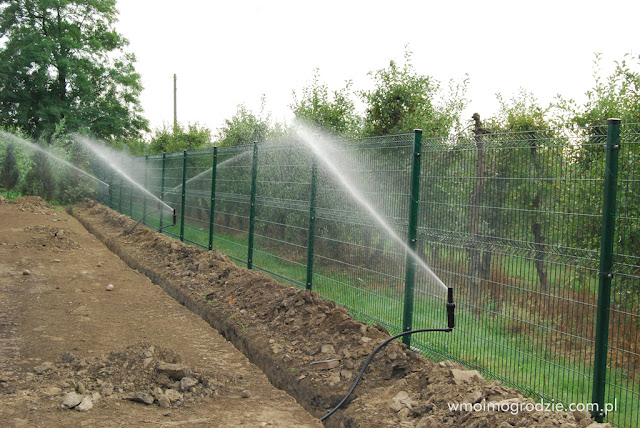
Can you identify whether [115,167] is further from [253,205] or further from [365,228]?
[365,228]

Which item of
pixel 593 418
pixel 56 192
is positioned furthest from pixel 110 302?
pixel 56 192

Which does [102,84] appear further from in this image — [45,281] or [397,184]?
[397,184]

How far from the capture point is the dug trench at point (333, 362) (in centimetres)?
371

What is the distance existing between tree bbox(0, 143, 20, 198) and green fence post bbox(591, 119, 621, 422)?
82.8ft

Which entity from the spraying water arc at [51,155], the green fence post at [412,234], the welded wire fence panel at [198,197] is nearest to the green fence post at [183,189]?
the welded wire fence panel at [198,197]

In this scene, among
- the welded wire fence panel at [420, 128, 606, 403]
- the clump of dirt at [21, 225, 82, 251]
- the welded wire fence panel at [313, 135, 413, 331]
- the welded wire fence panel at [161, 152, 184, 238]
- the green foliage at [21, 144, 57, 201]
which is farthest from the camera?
the green foliage at [21, 144, 57, 201]

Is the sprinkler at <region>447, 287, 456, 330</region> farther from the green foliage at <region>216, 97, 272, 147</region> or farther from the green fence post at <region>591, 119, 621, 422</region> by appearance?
the green foliage at <region>216, 97, 272, 147</region>

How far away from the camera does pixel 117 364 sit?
4809 millimetres

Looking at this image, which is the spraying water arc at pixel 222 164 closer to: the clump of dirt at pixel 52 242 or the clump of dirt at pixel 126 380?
the clump of dirt at pixel 52 242

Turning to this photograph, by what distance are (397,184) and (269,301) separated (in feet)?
7.71

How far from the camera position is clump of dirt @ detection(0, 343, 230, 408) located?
4352mm

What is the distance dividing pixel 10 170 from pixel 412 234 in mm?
24051

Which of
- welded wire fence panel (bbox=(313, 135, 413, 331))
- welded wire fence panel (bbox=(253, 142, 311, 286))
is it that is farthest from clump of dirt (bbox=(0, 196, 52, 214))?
welded wire fence panel (bbox=(313, 135, 413, 331))

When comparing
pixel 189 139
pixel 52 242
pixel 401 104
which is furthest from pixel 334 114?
pixel 189 139
